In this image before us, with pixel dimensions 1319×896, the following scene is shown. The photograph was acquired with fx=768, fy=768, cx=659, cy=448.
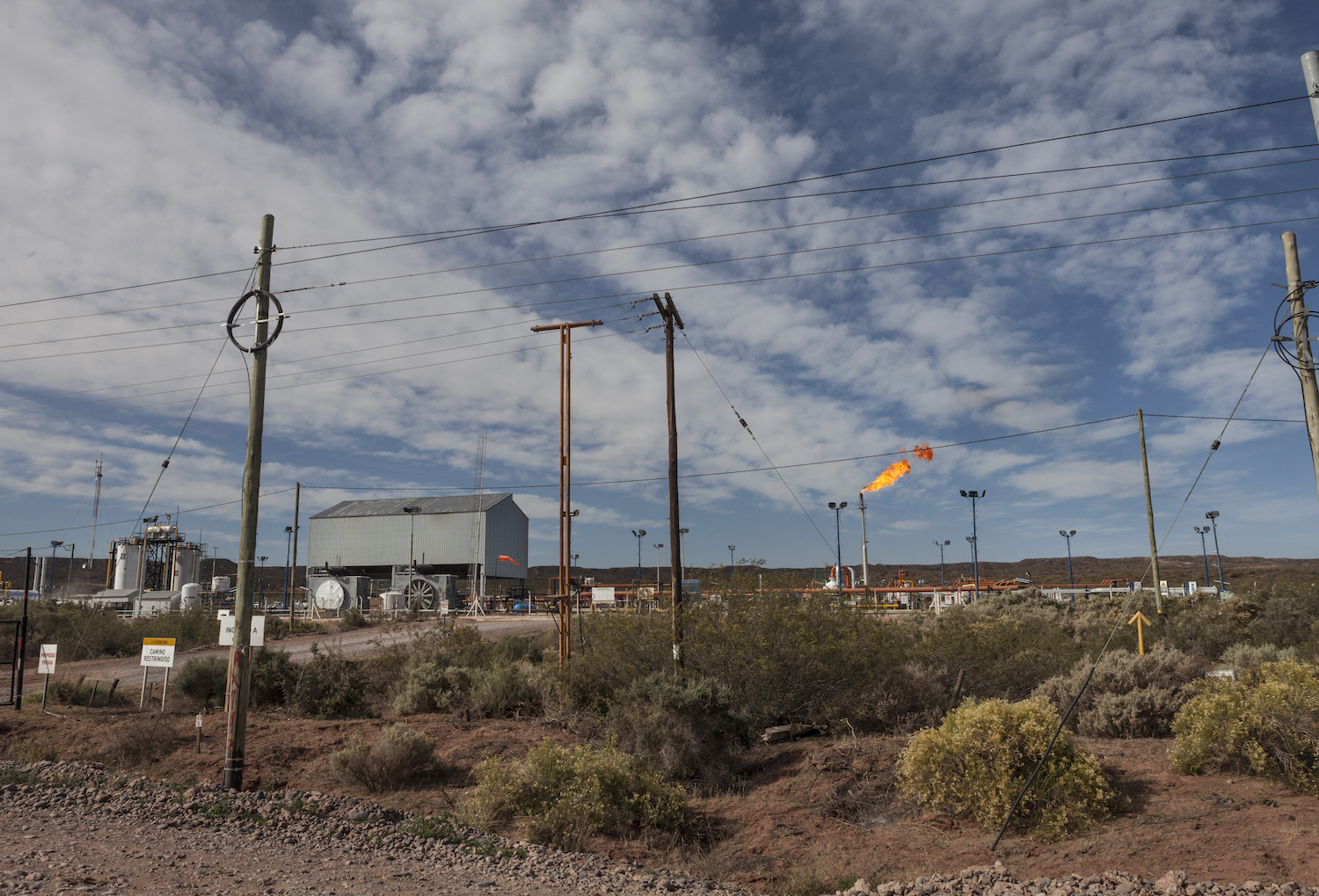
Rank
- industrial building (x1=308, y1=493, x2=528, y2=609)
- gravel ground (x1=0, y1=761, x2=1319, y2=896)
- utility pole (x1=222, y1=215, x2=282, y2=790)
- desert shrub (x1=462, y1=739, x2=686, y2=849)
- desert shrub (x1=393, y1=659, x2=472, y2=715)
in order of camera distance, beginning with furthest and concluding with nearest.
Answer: industrial building (x1=308, y1=493, x2=528, y2=609) → desert shrub (x1=393, y1=659, x2=472, y2=715) → utility pole (x1=222, y1=215, x2=282, y2=790) → desert shrub (x1=462, y1=739, x2=686, y2=849) → gravel ground (x1=0, y1=761, x2=1319, y2=896)

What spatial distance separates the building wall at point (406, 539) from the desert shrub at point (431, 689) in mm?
53118

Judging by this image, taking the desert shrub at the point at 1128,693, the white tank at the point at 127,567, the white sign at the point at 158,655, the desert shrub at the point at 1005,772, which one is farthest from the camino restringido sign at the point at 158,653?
the white tank at the point at 127,567

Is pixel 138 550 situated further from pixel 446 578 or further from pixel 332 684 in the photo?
pixel 332 684

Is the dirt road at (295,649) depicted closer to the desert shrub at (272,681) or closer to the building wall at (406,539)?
the desert shrub at (272,681)

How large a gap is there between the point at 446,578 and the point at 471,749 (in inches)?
2011

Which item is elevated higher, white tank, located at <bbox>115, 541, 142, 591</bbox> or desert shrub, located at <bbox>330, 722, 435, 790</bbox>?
white tank, located at <bbox>115, 541, 142, 591</bbox>

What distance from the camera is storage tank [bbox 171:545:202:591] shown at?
233ft

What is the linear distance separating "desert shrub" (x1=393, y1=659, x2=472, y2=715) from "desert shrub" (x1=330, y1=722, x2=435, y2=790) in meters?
5.41

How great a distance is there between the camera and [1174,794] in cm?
864

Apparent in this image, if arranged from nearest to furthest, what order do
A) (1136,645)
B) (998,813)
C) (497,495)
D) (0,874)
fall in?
(0,874)
(998,813)
(1136,645)
(497,495)

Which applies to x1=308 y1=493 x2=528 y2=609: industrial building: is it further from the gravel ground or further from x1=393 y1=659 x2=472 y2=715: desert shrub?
the gravel ground

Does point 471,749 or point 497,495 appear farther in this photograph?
point 497,495

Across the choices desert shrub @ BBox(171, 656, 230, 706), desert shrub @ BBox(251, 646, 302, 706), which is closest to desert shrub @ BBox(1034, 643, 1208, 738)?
desert shrub @ BBox(251, 646, 302, 706)

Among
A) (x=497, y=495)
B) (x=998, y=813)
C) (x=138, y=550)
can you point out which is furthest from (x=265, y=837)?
(x=138, y=550)
